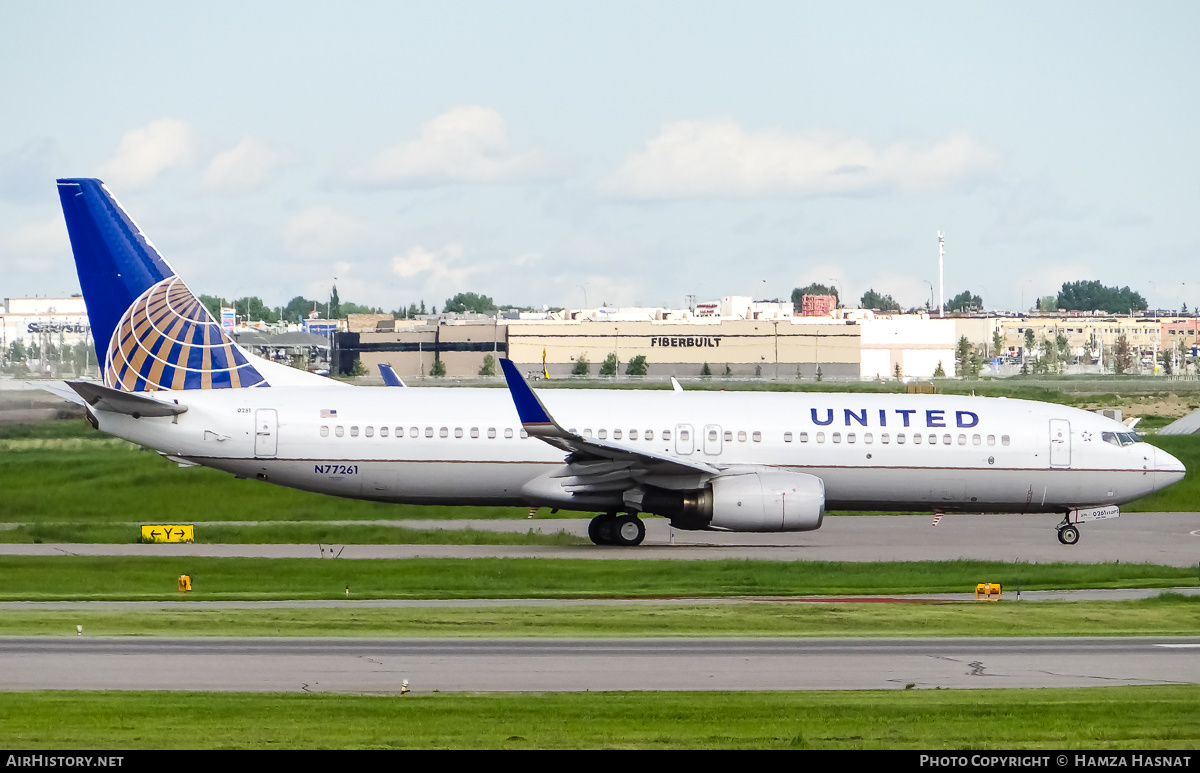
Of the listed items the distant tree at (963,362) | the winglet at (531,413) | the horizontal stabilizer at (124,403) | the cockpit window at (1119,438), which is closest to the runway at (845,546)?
the cockpit window at (1119,438)

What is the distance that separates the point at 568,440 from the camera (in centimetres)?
3062

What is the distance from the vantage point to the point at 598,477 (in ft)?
106

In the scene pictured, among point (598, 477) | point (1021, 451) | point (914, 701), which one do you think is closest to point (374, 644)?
point (914, 701)

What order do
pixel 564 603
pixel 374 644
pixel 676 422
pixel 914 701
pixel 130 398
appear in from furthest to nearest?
pixel 676 422 → pixel 130 398 → pixel 564 603 → pixel 374 644 → pixel 914 701

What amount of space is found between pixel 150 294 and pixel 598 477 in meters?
11.0

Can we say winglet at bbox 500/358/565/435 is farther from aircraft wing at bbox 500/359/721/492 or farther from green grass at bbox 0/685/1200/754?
green grass at bbox 0/685/1200/754

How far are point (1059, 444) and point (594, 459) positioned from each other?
11.4 meters

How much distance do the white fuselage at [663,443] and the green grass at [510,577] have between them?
3.66 meters

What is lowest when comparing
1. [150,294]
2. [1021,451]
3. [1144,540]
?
[1144,540]

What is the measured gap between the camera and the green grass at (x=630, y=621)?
66.7ft

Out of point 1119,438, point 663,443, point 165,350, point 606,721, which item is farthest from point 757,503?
point 606,721

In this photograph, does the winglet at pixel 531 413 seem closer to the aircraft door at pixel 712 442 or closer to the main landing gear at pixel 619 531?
the main landing gear at pixel 619 531

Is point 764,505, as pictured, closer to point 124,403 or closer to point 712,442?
point 712,442

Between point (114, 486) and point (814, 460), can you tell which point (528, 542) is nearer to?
point (814, 460)
